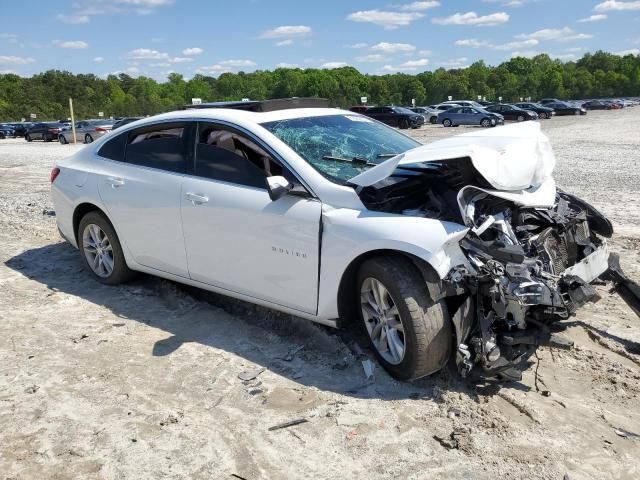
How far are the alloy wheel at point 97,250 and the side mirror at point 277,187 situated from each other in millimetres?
2367

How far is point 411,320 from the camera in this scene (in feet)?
11.6

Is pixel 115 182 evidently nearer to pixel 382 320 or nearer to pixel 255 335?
pixel 255 335

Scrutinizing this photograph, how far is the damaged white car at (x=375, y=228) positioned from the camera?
11.6 ft

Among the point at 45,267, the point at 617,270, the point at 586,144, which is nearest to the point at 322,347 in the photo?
the point at 617,270

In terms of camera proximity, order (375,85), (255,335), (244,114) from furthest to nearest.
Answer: (375,85) < (244,114) < (255,335)

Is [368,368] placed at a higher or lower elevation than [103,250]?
lower

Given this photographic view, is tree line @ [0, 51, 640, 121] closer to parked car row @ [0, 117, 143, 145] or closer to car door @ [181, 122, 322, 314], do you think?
parked car row @ [0, 117, 143, 145]

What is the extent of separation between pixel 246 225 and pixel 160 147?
1.39 m

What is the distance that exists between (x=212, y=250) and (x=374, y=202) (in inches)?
55.6

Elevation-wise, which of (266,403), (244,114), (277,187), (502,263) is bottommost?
(266,403)

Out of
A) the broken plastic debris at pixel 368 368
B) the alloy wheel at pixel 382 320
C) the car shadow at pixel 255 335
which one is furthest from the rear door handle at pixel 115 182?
the broken plastic debris at pixel 368 368

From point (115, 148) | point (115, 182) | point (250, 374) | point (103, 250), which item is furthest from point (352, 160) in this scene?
point (103, 250)

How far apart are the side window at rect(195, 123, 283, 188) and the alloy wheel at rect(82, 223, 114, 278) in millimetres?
1584

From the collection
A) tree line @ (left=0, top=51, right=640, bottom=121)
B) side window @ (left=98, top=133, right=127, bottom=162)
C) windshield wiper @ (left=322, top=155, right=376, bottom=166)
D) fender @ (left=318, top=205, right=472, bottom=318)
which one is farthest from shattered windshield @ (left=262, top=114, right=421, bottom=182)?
tree line @ (left=0, top=51, right=640, bottom=121)
